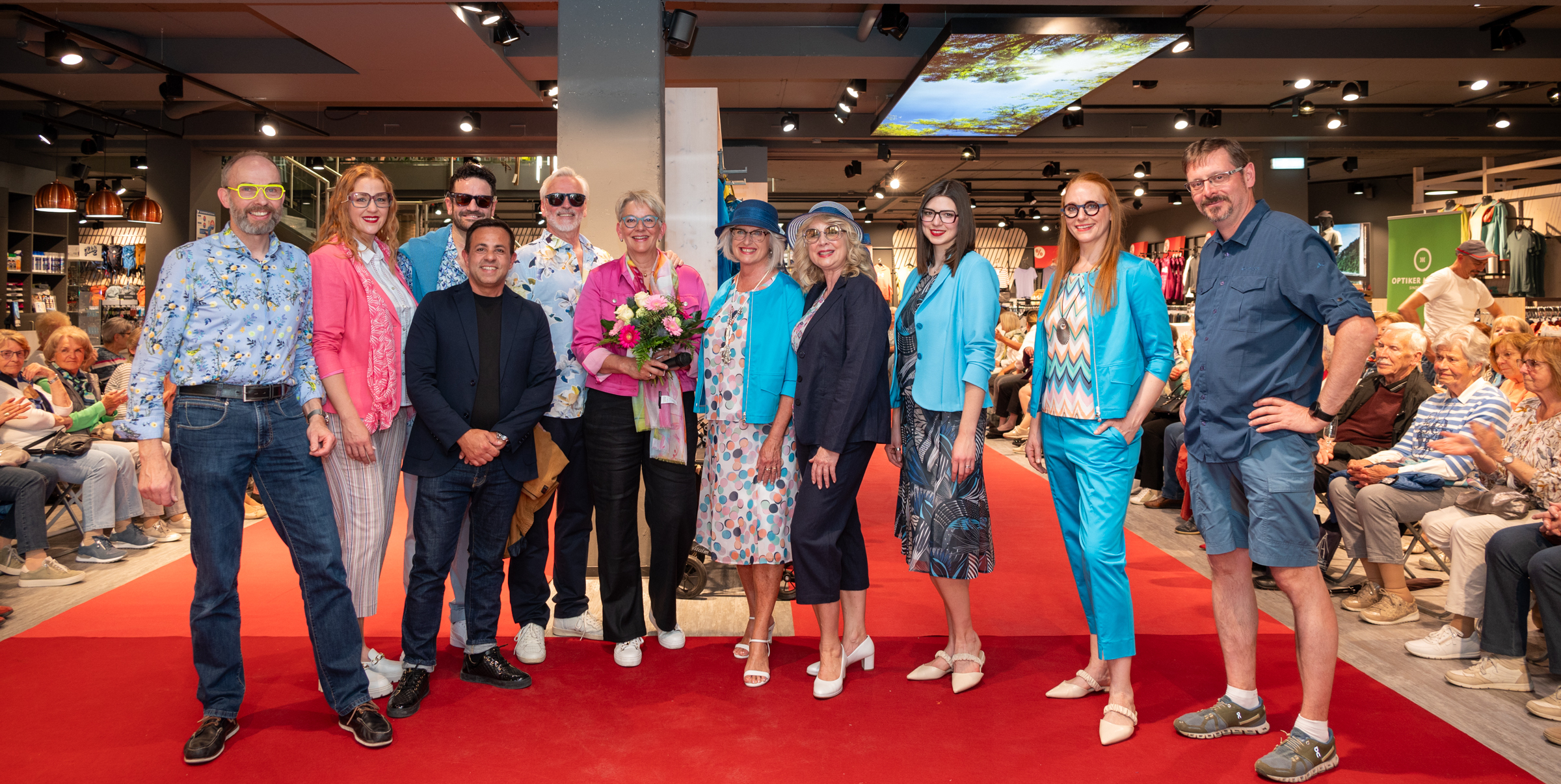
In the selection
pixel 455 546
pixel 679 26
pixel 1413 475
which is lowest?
pixel 455 546

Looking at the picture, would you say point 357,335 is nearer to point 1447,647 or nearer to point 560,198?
point 560,198

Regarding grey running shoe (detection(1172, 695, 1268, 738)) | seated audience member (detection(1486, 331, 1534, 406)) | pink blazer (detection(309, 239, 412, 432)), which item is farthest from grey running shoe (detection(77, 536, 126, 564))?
seated audience member (detection(1486, 331, 1534, 406))

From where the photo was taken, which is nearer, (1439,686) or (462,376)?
(462,376)

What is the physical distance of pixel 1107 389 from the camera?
299cm

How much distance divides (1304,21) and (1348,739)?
25.8ft

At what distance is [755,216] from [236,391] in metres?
1.73

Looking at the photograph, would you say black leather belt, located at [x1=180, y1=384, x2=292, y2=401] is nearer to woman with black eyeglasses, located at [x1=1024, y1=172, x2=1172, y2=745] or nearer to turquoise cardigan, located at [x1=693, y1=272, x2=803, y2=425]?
turquoise cardigan, located at [x1=693, y1=272, x2=803, y2=425]

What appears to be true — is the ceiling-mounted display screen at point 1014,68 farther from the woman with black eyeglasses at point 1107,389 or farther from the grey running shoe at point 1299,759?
the grey running shoe at point 1299,759

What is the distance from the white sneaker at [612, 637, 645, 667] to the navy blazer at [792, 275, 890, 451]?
1.07m

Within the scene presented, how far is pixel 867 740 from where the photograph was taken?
290 cm

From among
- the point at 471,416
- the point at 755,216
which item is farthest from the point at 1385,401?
the point at 471,416

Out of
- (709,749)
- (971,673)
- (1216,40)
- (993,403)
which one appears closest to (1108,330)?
(971,673)

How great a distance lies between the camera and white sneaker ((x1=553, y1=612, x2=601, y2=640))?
12.7 feet

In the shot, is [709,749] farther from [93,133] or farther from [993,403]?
[93,133]
